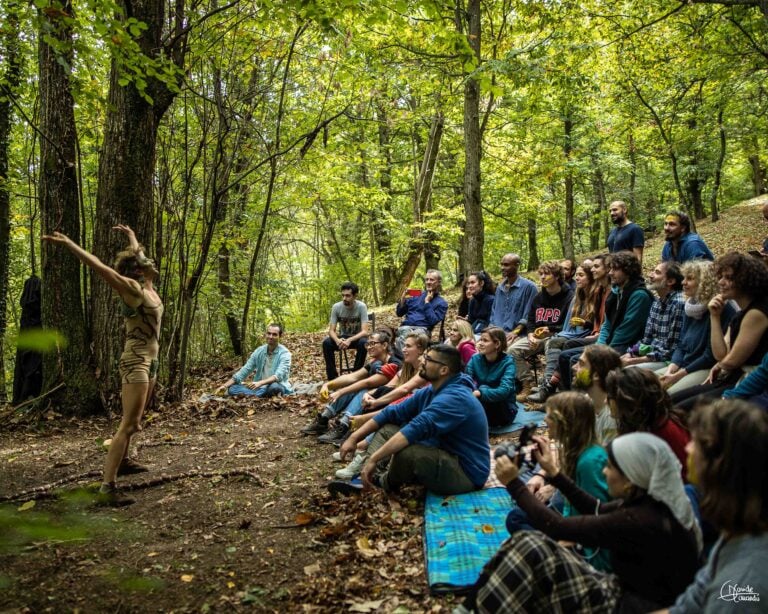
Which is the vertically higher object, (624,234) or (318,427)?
(624,234)

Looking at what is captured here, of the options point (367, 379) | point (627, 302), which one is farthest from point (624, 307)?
point (367, 379)

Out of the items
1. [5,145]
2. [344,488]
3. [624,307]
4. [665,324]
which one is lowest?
[344,488]

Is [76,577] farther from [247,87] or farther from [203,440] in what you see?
[247,87]

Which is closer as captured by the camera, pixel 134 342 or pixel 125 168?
pixel 134 342

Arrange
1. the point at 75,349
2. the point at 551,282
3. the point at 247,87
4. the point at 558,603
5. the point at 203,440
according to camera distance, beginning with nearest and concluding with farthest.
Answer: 1. the point at 558,603
2. the point at 203,440
3. the point at 75,349
4. the point at 551,282
5. the point at 247,87

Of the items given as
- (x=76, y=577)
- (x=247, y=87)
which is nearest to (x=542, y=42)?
(x=247, y=87)

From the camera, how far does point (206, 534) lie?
11.7ft

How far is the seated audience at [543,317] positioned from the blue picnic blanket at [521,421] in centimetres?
74

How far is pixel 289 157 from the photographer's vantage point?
10055 mm

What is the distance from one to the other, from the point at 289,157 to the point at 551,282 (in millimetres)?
5612

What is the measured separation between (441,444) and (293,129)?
8.72 metres

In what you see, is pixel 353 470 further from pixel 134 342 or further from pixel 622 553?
pixel 622 553

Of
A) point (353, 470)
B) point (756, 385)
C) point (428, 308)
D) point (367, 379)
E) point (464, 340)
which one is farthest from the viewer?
point (428, 308)

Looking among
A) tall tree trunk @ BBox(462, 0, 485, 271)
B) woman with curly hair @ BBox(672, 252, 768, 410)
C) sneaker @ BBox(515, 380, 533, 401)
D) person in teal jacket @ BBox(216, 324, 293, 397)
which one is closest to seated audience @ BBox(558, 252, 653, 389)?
sneaker @ BBox(515, 380, 533, 401)
